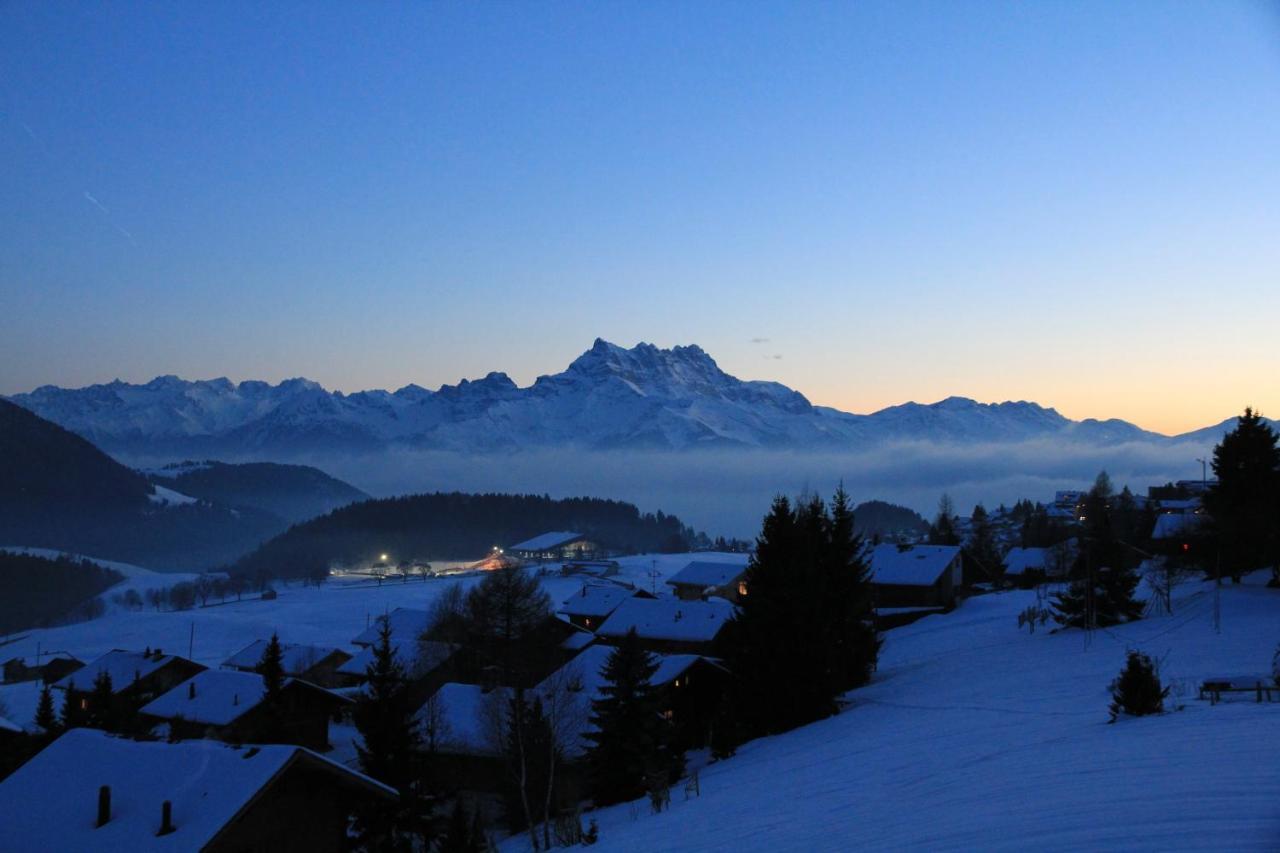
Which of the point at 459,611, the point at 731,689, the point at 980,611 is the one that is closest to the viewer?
the point at 731,689

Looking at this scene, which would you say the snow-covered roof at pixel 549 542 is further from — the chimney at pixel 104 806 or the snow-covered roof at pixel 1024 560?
the chimney at pixel 104 806

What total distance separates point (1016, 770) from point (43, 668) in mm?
91198

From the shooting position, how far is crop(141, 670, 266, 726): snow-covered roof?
44.3 m

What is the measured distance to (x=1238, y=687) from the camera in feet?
61.8

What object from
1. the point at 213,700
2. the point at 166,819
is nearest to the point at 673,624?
the point at 213,700

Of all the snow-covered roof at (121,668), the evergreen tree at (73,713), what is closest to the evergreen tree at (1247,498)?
the evergreen tree at (73,713)

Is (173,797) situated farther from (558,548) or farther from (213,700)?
(558,548)

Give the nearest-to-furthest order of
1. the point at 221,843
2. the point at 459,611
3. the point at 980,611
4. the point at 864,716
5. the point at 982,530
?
the point at 221,843 < the point at 864,716 < the point at 980,611 < the point at 459,611 < the point at 982,530

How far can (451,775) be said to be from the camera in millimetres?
33938

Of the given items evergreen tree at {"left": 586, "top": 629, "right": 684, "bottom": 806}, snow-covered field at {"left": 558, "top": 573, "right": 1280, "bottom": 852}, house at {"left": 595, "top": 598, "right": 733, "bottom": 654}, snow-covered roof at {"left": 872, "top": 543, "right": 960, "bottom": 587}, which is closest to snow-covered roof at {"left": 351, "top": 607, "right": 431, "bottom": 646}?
house at {"left": 595, "top": 598, "right": 733, "bottom": 654}

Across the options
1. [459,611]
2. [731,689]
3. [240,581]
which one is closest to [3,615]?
[240,581]

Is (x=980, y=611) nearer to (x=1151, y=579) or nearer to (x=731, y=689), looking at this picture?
(x=1151, y=579)

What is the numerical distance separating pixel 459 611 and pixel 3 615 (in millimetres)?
144322

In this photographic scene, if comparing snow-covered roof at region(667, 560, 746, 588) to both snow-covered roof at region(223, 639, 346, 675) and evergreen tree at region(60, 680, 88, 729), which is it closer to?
snow-covered roof at region(223, 639, 346, 675)
